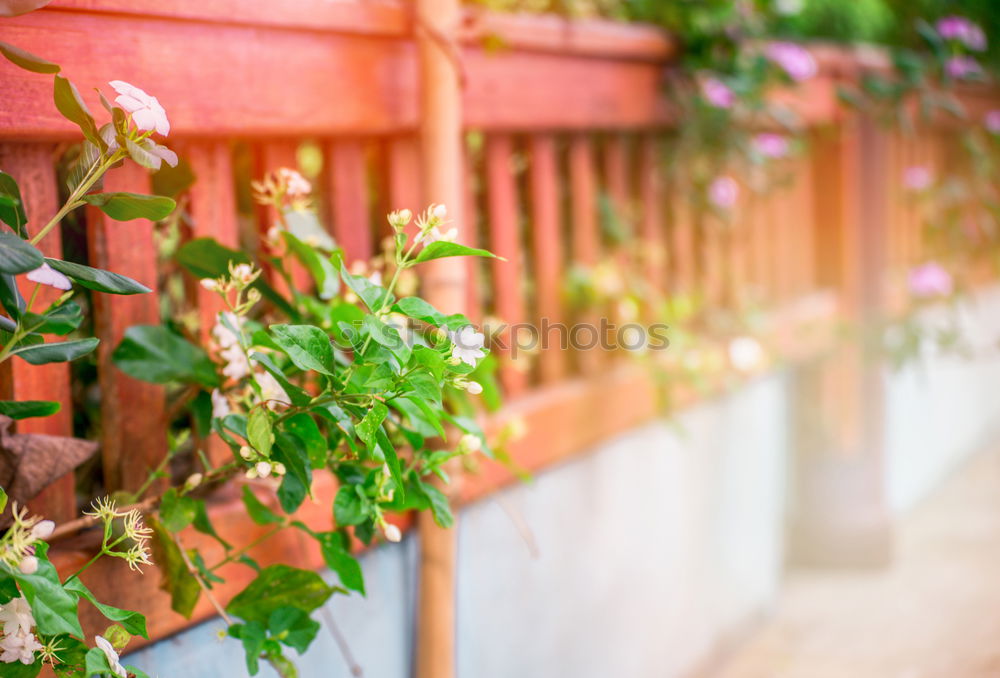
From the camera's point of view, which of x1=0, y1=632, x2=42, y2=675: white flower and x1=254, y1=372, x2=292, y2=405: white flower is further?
x1=254, y1=372, x2=292, y2=405: white flower

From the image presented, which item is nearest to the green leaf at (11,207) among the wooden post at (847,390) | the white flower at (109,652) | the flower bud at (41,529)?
the flower bud at (41,529)

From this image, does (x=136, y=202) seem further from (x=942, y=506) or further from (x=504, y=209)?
(x=942, y=506)

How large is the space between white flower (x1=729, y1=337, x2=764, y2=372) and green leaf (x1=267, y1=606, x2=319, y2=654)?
171 cm

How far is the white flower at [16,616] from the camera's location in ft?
2.65

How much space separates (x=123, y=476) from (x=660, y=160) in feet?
5.33

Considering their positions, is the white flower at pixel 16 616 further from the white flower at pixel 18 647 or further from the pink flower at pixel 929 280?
the pink flower at pixel 929 280

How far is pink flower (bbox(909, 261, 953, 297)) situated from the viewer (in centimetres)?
324

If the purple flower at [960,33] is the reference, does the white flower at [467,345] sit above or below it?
below

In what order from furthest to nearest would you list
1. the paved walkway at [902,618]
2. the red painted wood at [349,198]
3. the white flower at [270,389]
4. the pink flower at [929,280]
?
the pink flower at [929,280] < the paved walkway at [902,618] < the red painted wood at [349,198] < the white flower at [270,389]

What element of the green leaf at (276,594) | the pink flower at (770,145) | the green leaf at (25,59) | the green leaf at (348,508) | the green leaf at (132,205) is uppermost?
the pink flower at (770,145)

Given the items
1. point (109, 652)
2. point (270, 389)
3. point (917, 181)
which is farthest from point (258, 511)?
point (917, 181)

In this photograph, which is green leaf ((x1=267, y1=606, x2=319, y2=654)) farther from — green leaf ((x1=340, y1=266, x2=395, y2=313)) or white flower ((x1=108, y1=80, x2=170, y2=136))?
white flower ((x1=108, y1=80, x2=170, y2=136))

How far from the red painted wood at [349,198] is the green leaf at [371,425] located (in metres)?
0.63

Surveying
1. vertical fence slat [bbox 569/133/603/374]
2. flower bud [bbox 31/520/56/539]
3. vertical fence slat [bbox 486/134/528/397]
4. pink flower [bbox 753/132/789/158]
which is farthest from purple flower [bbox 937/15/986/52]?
flower bud [bbox 31/520/56/539]
